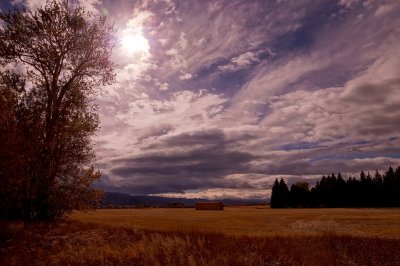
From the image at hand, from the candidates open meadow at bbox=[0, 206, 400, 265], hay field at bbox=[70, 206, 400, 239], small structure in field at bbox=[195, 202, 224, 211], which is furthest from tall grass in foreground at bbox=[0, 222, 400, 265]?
small structure in field at bbox=[195, 202, 224, 211]

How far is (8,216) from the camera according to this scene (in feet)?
68.1

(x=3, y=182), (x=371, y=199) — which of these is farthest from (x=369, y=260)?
(x=371, y=199)

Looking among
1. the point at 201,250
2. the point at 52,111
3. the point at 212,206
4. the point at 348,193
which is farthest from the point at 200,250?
the point at 348,193

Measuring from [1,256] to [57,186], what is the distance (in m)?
8.28

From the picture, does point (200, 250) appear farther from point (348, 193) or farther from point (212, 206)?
point (348, 193)

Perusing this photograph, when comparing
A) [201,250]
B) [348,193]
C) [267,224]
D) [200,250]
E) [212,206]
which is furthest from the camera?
[348,193]

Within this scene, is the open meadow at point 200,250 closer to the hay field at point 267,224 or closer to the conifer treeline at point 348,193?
the hay field at point 267,224

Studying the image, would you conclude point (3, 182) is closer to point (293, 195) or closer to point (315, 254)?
point (315, 254)

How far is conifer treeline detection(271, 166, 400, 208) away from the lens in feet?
364

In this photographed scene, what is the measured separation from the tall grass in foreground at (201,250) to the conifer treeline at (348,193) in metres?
103

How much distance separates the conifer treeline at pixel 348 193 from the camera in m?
111

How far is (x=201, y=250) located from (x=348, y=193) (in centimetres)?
11286

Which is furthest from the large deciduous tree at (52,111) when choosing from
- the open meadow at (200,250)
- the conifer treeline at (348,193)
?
the conifer treeline at (348,193)

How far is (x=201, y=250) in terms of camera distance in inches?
511
